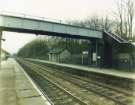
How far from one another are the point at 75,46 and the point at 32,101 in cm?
6479

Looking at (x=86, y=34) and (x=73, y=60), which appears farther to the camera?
(x=73, y=60)

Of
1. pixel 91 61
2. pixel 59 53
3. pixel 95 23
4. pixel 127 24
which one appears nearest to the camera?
pixel 91 61

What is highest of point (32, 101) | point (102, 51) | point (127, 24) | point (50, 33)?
point (127, 24)

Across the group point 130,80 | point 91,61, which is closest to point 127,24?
point 91,61

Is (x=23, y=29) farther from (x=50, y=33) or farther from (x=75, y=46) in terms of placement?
(x=75, y=46)

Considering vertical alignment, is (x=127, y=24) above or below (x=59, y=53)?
above

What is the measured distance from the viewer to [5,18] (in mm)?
30344

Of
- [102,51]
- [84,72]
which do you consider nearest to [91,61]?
[102,51]

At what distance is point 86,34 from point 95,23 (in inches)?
1773

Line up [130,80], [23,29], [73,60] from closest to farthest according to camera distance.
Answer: [130,80], [23,29], [73,60]

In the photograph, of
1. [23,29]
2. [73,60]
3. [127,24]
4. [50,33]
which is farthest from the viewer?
[127,24]

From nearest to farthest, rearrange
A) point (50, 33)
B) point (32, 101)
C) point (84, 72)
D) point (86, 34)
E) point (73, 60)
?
point (32, 101) < point (84, 72) < point (50, 33) < point (86, 34) < point (73, 60)

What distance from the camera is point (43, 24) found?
112 feet

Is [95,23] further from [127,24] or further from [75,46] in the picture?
[127,24]
